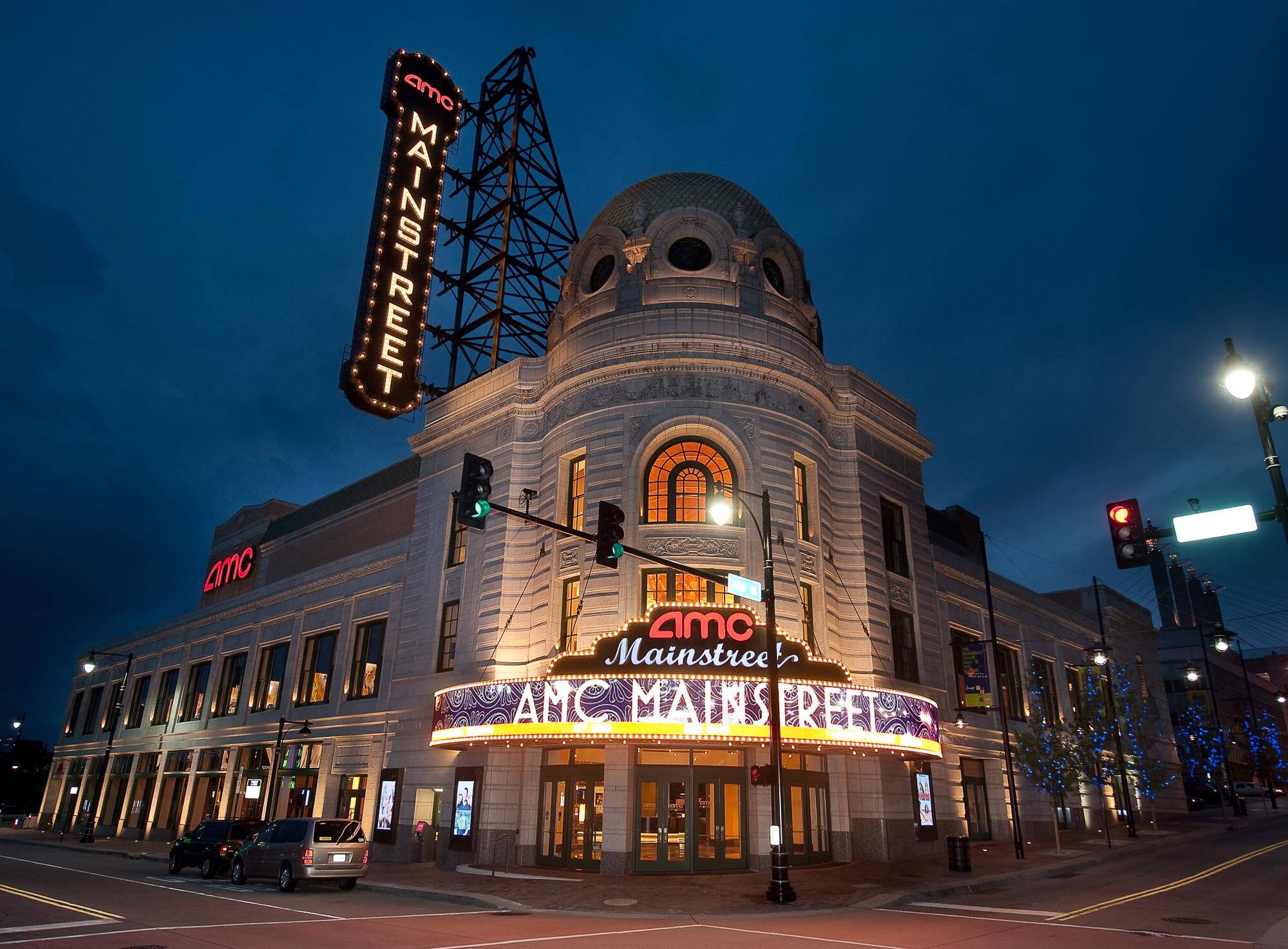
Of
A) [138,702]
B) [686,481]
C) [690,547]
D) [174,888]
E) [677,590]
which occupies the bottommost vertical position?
[174,888]

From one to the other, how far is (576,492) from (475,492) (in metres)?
14.6

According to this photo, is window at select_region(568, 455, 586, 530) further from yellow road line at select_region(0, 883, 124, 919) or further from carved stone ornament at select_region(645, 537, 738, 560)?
yellow road line at select_region(0, 883, 124, 919)

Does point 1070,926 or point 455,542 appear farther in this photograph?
point 455,542

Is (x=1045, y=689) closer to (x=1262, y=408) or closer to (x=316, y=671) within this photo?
(x=1262, y=408)

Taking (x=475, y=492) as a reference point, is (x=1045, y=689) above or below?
above

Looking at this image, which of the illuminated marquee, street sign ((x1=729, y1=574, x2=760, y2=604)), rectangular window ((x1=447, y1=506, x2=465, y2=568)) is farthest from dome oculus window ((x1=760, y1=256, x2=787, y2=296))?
street sign ((x1=729, y1=574, x2=760, y2=604))

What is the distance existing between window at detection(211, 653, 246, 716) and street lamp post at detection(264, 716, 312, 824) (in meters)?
7.11

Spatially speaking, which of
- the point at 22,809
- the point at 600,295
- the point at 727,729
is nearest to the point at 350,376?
the point at 600,295

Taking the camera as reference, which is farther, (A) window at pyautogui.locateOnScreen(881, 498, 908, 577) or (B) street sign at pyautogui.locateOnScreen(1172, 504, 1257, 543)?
(A) window at pyautogui.locateOnScreen(881, 498, 908, 577)

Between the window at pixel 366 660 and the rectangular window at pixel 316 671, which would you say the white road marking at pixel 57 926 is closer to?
the window at pixel 366 660

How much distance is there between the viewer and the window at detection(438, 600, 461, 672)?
30938mm

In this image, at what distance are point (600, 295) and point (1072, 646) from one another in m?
37.6

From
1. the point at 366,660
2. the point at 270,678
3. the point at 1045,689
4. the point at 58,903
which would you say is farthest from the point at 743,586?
the point at 1045,689

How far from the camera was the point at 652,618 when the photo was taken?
927 inches
